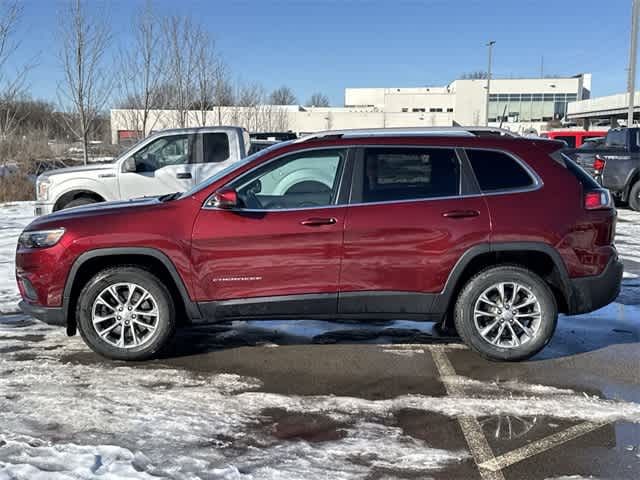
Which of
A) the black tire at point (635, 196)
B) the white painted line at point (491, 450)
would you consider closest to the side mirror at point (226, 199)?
the white painted line at point (491, 450)

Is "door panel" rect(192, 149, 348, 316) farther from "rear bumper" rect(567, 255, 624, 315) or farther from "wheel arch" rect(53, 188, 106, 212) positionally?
"wheel arch" rect(53, 188, 106, 212)

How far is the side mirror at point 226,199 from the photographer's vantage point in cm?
471

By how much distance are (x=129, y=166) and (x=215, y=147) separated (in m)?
1.47

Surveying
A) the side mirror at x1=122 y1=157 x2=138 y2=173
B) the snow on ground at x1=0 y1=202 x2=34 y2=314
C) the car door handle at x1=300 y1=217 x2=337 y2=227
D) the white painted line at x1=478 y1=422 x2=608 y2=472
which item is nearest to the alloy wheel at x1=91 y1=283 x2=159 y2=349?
the car door handle at x1=300 y1=217 x2=337 y2=227

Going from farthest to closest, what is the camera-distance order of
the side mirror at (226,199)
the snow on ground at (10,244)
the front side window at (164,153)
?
the front side window at (164,153), the snow on ground at (10,244), the side mirror at (226,199)

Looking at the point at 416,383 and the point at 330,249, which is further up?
the point at 330,249

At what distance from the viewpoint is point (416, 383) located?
456 centimetres

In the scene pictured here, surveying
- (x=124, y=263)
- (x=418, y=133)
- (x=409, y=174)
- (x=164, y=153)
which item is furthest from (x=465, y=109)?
(x=124, y=263)

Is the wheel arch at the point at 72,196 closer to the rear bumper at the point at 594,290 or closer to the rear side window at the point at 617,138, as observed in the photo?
the rear bumper at the point at 594,290

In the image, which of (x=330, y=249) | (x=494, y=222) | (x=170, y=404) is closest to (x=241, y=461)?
(x=170, y=404)

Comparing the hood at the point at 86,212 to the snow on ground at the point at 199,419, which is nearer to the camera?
the snow on ground at the point at 199,419

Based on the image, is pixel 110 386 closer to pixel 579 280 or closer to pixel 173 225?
pixel 173 225

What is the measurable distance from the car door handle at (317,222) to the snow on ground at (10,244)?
376 centimetres

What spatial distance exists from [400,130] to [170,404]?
2994 millimetres
